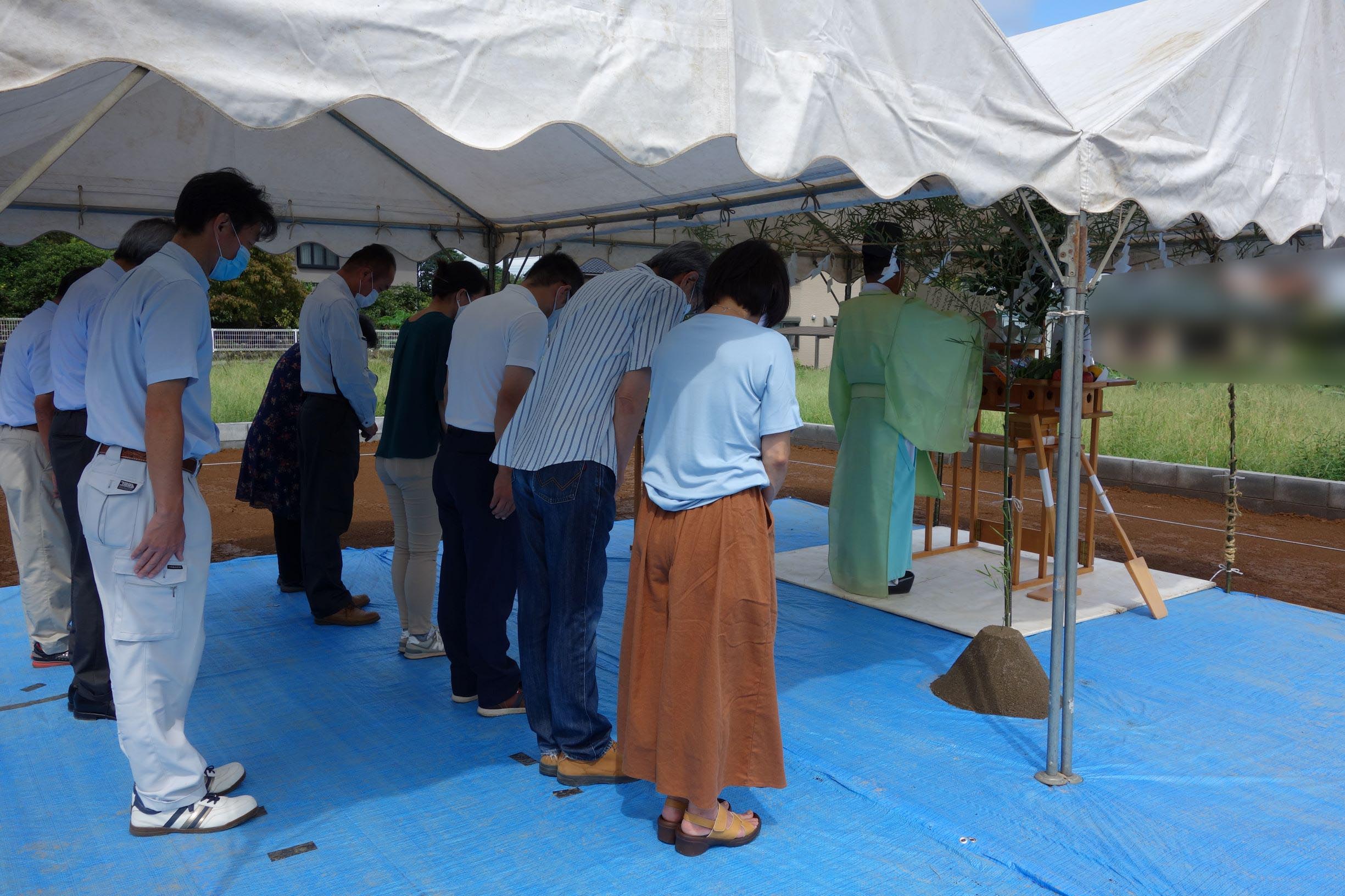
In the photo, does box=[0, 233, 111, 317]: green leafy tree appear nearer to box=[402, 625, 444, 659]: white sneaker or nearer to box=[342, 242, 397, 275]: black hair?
box=[342, 242, 397, 275]: black hair

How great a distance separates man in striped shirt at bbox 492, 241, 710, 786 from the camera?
265 centimetres

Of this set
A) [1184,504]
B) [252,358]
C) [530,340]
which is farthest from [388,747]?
[252,358]

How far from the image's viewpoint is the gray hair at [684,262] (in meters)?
2.91

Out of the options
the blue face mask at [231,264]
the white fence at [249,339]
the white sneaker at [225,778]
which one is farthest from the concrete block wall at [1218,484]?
the white fence at [249,339]

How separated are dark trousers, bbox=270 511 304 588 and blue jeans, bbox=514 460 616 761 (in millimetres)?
2408

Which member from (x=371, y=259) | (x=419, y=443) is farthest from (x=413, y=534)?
(x=371, y=259)

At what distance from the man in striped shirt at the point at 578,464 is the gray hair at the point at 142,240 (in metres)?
1.57

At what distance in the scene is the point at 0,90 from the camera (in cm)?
158

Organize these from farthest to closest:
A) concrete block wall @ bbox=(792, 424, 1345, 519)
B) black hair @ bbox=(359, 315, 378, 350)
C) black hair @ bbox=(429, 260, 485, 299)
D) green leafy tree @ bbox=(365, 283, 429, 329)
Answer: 1. green leafy tree @ bbox=(365, 283, 429, 329)
2. concrete block wall @ bbox=(792, 424, 1345, 519)
3. black hair @ bbox=(359, 315, 378, 350)
4. black hair @ bbox=(429, 260, 485, 299)

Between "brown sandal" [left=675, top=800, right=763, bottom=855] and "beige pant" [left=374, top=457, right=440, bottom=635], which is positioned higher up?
"beige pant" [left=374, top=457, right=440, bottom=635]

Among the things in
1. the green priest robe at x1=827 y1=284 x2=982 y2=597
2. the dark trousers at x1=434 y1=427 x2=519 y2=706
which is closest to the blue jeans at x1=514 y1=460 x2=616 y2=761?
the dark trousers at x1=434 y1=427 x2=519 y2=706

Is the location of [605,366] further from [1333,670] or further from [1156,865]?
[1333,670]

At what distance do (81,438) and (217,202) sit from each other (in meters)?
1.33

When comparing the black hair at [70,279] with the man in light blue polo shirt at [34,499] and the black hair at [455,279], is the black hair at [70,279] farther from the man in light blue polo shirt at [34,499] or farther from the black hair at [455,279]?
the black hair at [455,279]
